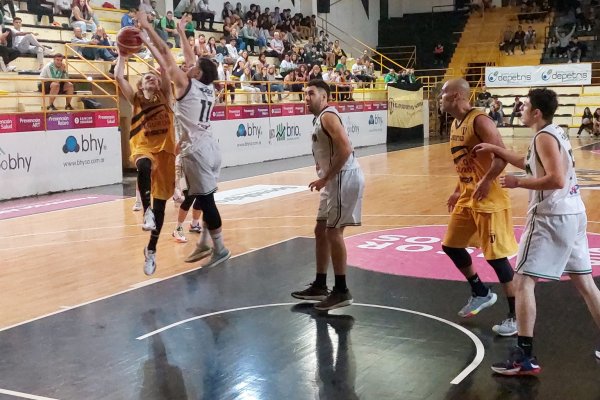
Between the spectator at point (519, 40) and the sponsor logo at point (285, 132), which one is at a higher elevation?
the spectator at point (519, 40)

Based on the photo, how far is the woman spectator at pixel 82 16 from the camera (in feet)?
60.2

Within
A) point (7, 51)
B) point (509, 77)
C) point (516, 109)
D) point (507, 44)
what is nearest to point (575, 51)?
point (507, 44)

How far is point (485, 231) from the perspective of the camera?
5.35 meters

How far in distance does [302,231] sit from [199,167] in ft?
11.2

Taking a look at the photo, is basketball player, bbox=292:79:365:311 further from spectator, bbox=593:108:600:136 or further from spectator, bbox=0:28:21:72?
spectator, bbox=593:108:600:136

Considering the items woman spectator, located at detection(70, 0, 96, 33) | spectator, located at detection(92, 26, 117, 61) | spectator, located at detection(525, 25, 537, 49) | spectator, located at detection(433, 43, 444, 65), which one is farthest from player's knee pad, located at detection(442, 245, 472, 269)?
spectator, located at detection(433, 43, 444, 65)

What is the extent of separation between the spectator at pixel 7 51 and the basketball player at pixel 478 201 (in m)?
12.4

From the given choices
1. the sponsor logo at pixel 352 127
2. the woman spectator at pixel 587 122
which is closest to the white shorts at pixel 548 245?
the sponsor logo at pixel 352 127

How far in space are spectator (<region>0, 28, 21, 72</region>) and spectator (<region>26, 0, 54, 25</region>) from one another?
8.66 ft

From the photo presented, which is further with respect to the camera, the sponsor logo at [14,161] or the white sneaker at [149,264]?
the sponsor logo at [14,161]

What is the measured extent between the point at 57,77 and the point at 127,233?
6510mm

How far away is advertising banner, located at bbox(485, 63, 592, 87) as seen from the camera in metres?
28.3

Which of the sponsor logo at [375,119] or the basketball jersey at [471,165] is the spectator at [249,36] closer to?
the sponsor logo at [375,119]

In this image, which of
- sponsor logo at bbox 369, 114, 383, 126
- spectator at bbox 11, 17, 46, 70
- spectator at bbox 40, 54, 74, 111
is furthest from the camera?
sponsor logo at bbox 369, 114, 383, 126
